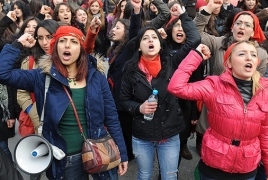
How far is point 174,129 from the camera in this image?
2.88 meters

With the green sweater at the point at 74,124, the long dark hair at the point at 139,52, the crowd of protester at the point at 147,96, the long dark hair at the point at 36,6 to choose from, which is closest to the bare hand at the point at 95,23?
the crowd of protester at the point at 147,96

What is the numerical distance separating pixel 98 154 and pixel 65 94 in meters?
0.57

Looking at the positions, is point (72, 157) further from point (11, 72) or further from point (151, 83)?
point (151, 83)

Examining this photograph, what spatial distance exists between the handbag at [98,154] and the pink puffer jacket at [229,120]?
2.43 feet

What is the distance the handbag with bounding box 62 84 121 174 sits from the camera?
2311 millimetres

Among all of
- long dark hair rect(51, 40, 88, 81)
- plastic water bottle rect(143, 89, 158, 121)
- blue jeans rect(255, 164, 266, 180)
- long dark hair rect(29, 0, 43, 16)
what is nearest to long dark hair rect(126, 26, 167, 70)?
plastic water bottle rect(143, 89, 158, 121)

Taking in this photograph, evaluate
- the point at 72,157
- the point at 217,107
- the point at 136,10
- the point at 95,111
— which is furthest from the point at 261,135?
the point at 136,10

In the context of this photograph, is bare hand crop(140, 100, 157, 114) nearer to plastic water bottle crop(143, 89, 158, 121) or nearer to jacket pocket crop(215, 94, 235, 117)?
plastic water bottle crop(143, 89, 158, 121)

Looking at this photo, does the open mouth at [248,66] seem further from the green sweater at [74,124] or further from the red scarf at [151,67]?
the green sweater at [74,124]

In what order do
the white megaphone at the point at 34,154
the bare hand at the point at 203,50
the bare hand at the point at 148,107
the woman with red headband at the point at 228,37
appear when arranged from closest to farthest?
the white megaphone at the point at 34,154 < the bare hand at the point at 203,50 < the bare hand at the point at 148,107 < the woman with red headband at the point at 228,37

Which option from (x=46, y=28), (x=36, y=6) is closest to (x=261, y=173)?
(x=46, y=28)

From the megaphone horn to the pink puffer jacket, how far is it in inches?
46.0

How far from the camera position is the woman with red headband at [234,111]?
7.51ft

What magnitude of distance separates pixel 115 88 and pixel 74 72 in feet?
4.87
